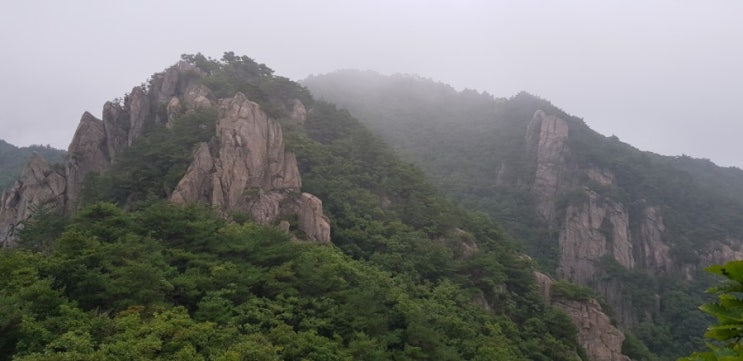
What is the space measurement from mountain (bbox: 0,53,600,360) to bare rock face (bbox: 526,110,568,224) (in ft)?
101

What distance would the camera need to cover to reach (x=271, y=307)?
66.6 ft

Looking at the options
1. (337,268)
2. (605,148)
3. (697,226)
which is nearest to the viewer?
(337,268)

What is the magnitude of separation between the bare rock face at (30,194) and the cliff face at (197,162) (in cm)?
5

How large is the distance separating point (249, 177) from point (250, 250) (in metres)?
8.25

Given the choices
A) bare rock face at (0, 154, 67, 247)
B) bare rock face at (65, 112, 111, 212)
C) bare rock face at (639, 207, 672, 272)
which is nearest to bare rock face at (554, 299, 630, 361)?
bare rock face at (65, 112, 111, 212)

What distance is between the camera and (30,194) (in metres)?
35.3

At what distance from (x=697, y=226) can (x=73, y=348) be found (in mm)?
66173

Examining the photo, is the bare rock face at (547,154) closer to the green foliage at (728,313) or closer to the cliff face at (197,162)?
the cliff face at (197,162)

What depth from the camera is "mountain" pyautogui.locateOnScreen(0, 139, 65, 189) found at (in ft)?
184

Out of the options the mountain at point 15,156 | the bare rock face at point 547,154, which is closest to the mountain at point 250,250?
the mountain at point 15,156

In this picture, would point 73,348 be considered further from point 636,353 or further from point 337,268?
point 636,353

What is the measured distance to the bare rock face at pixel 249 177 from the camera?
96.5ft

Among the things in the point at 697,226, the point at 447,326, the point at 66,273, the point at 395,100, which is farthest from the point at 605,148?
the point at 66,273

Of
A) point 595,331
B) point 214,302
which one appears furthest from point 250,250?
point 595,331
